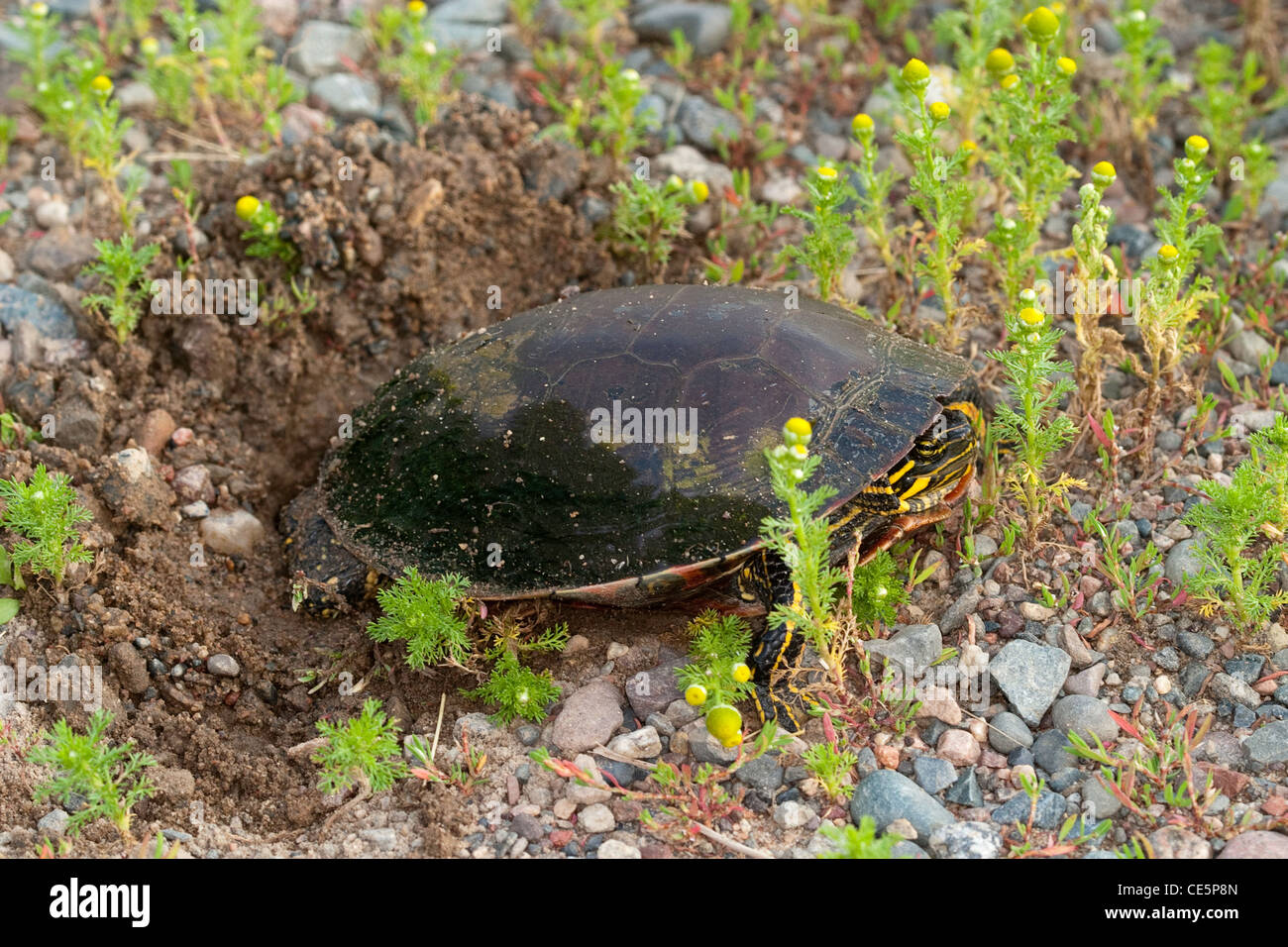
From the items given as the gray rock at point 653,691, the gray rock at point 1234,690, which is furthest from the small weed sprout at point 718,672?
the gray rock at point 1234,690

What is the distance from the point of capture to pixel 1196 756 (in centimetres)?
393

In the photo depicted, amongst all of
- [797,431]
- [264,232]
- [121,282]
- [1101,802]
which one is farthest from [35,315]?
[1101,802]

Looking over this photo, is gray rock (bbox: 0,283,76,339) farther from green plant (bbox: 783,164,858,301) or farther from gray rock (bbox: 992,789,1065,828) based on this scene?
gray rock (bbox: 992,789,1065,828)

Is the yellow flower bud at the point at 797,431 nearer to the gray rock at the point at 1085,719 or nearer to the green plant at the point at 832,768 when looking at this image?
the green plant at the point at 832,768

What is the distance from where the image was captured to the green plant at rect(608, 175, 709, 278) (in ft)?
18.9

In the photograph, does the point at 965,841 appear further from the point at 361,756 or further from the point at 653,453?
the point at 361,756

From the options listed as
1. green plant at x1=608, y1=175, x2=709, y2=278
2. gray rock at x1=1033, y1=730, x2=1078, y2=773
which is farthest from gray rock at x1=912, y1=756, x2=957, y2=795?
green plant at x1=608, y1=175, x2=709, y2=278

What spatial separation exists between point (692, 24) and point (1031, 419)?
421 cm

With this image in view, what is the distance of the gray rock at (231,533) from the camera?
5.02 m

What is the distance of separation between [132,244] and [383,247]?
3.97ft

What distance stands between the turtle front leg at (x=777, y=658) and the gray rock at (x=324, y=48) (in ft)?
15.3

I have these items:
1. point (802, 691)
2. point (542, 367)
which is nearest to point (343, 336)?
point (542, 367)

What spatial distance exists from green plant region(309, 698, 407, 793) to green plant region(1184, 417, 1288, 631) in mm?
2985
